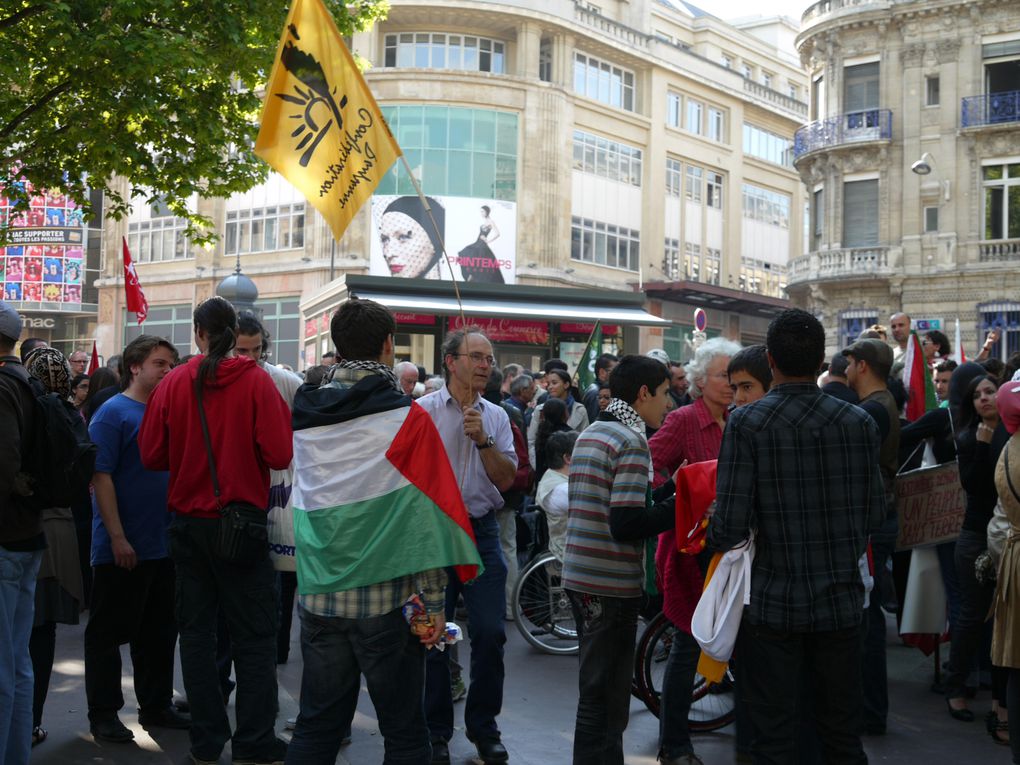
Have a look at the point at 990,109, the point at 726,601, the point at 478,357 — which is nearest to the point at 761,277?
the point at 990,109

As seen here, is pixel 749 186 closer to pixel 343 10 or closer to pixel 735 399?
pixel 343 10

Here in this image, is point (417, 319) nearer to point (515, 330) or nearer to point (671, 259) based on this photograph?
point (515, 330)

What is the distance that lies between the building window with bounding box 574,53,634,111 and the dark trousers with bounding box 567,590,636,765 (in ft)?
131

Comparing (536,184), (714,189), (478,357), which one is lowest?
(478,357)

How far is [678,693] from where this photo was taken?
5.42 metres

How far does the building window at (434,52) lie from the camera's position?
→ 40.2 metres

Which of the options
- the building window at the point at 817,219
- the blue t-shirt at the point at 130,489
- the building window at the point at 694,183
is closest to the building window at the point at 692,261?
the building window at the point at 694,183

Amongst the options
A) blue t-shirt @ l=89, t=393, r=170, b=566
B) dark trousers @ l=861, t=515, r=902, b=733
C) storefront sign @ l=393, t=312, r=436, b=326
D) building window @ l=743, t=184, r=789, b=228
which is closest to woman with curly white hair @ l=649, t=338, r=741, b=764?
dark trousers @ l=861, t=515, r=902, b=733

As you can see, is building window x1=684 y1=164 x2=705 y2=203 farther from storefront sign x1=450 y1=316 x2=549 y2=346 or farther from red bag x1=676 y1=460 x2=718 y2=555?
red bag x1=676 y1=460 x2=718 y2=555

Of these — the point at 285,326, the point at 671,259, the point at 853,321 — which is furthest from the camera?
the point at 671,259

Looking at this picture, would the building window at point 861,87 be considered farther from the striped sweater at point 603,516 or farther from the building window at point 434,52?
the striped sweater at point 603,516

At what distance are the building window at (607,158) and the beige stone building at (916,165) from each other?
9711mm

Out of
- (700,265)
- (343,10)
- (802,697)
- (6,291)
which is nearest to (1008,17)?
(700,265)

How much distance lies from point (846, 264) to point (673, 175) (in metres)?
14.8
